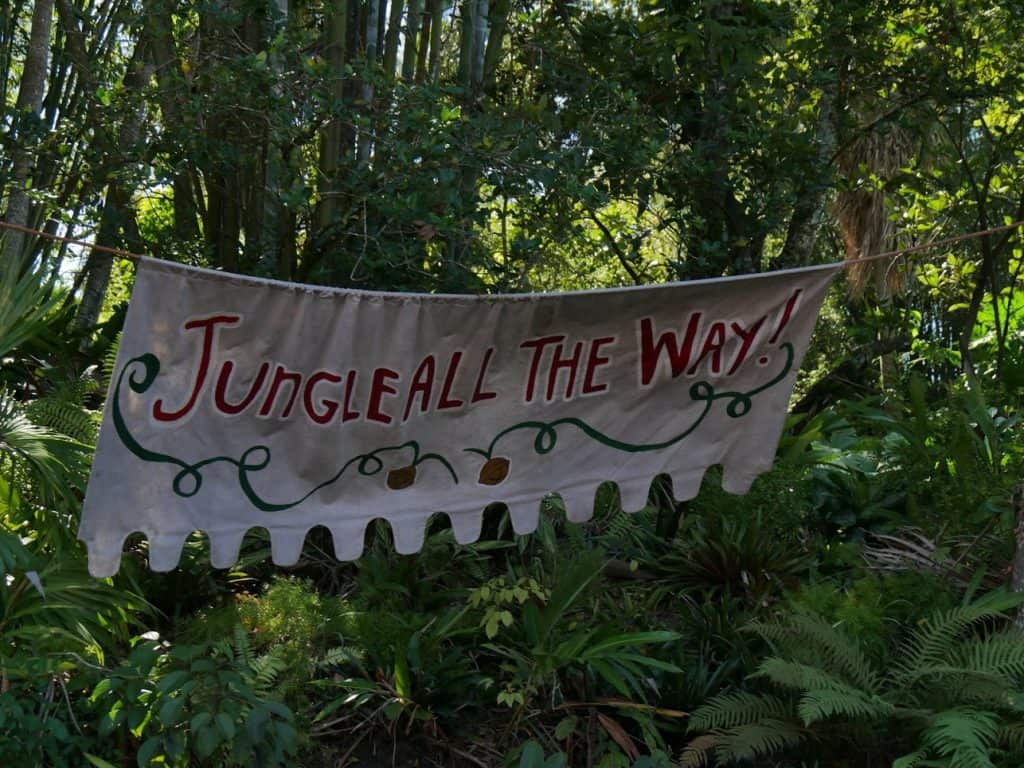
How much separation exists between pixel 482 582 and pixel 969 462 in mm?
2802

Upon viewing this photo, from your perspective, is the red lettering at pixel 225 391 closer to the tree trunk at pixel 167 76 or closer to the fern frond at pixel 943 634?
the tree trunk at pixel 167 76

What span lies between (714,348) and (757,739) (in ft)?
5.18

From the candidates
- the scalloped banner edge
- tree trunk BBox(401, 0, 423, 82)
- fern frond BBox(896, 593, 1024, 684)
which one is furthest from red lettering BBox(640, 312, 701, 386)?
tree trunk BBox(401, 0, 423, 82)

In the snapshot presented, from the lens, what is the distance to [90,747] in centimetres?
452

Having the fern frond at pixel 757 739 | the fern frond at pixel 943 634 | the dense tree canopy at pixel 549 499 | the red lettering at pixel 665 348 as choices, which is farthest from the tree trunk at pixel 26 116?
the fern frond at pixel 943 634

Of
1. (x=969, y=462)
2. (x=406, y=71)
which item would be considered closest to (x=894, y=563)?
(x=969, y=462)

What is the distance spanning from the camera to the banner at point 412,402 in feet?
12.9

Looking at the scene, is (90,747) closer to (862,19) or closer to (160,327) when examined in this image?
(160,327)

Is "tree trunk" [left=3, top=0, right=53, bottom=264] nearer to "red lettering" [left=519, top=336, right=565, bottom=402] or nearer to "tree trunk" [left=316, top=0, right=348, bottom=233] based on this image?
"tree trunk" [left=316, top=0, right=348, bottom=233]

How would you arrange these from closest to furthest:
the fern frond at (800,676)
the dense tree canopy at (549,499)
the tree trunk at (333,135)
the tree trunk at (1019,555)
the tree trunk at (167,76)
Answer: the fern frond at (800,676)
the dense tree canopy at (549,499)
the tree trunk at (1019,555)
the tree trunk at (167,76)
the tree trunk at (333,135)

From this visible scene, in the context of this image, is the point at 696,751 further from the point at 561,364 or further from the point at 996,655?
the point at 561,364

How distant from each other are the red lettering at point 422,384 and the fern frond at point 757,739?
1.85 metres

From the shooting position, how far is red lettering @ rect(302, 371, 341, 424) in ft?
13.6

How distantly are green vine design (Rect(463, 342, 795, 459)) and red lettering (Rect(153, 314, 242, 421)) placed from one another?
1235 mm
